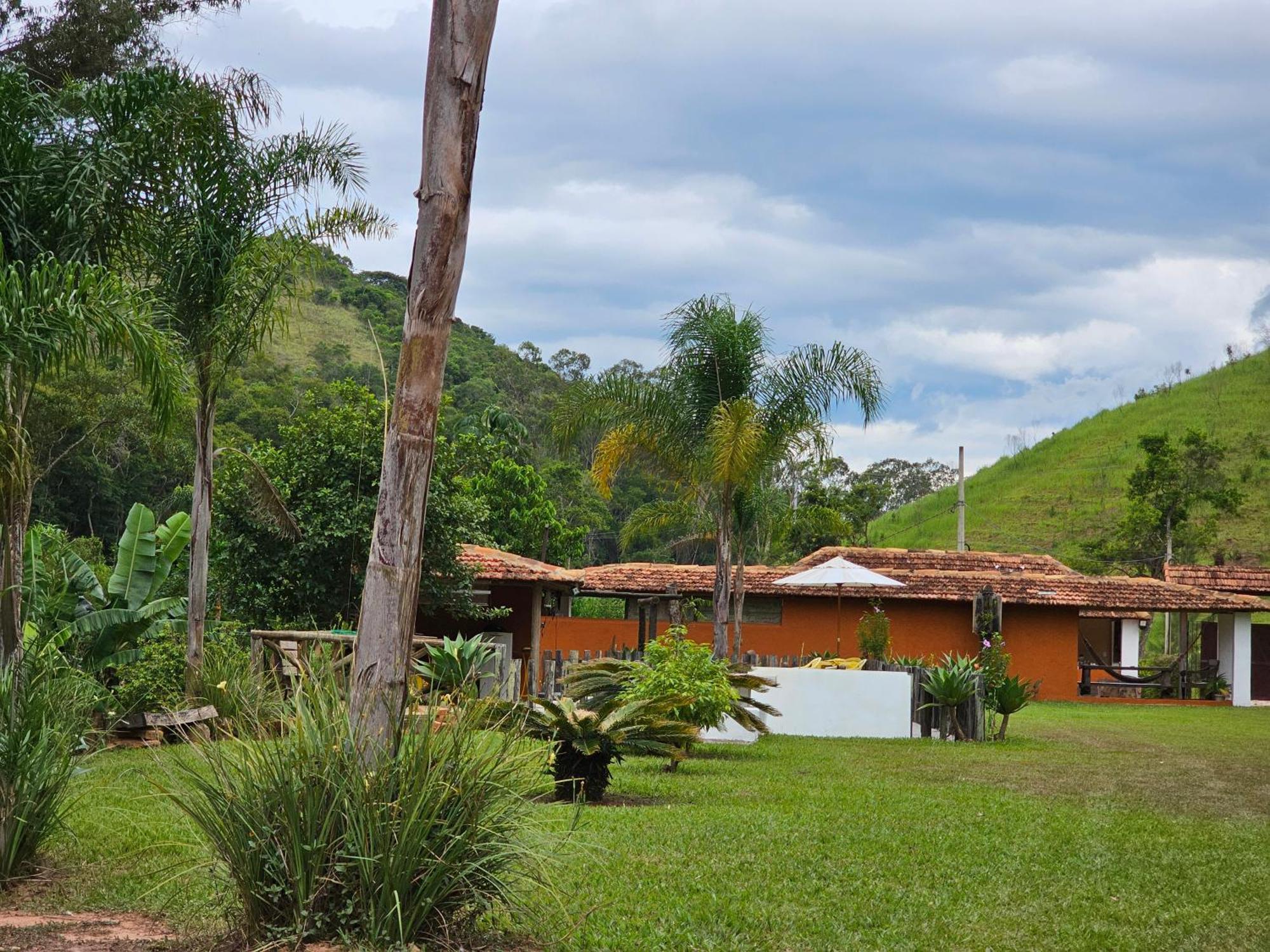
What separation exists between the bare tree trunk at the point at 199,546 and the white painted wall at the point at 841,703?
7400 millimetres

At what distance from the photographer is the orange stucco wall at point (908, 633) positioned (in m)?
29.9

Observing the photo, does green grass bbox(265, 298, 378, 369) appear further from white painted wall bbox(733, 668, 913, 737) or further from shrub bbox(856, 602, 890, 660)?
white painted wall bbox(733, 668, 913, 737)

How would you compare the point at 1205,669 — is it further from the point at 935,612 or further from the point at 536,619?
the point at 536,619

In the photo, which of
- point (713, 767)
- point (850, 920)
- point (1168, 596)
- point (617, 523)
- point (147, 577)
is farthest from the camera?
point (617, 523)

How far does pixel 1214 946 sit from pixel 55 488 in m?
34.6

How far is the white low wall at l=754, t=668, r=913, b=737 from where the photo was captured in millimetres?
17328

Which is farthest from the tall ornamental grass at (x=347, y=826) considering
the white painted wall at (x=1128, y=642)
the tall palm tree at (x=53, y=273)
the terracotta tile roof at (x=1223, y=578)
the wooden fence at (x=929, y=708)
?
the white painted wall at (x=1128, y=642)

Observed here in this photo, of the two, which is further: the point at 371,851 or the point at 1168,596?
the point at 1168,596

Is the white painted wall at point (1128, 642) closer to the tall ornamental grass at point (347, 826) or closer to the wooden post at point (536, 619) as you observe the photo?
the wooden post at point (536, 619)

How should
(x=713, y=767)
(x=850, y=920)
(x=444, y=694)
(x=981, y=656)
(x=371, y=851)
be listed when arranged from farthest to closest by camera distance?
(x=981, y=656), (x=713, y=767), (x=850, y=920), (x=444, y=694), (x=371, y=851)

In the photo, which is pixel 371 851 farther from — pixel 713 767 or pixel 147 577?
pixel 147 577

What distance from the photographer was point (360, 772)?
4.77 metres

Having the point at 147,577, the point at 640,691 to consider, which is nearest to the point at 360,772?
the point at 640,691

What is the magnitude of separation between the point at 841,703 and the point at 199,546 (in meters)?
8.79
